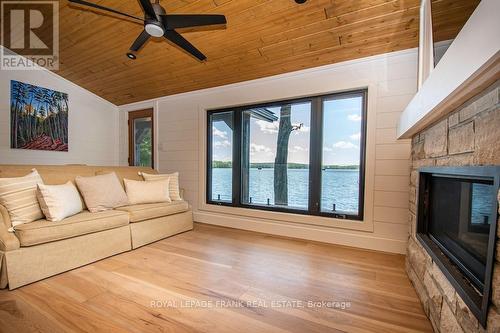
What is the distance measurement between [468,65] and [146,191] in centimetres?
325

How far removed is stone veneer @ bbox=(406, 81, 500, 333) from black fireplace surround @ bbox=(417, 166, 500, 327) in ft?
0.14

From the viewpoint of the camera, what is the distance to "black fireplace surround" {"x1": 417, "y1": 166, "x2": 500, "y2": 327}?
0.89 metres

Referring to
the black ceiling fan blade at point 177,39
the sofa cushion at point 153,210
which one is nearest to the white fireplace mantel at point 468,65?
the black ceiling fan blade at point 177,39

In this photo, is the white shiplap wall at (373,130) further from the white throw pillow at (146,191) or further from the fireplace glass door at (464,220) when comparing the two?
the white throw pillow at (146,191)

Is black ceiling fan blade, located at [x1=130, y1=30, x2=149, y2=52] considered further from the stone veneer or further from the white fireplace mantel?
the stone veneer

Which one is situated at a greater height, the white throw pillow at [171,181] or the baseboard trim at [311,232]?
the white throw pillow at [171,181]

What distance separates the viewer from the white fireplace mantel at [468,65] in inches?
27.8

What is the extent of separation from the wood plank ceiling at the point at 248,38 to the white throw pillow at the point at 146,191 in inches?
69.8

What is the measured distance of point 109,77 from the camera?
152 inches

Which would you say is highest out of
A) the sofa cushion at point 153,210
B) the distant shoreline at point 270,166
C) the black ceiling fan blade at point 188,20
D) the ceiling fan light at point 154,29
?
the black ceiling fan blade at point 188,20

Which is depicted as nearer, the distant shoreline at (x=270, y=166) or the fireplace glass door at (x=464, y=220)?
the fireplace glass door at (x=464, y=220)

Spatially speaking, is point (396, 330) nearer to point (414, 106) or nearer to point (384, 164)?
point (414, 106)

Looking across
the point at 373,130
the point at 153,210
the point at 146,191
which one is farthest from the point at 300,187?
the point at 146,191

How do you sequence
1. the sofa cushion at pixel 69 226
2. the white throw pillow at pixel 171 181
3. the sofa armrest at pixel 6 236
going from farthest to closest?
the white throw pillow at pixel 171 181 < the sofa cushion at pixel 69 226 < the sofa armrest at pixel 6 236
